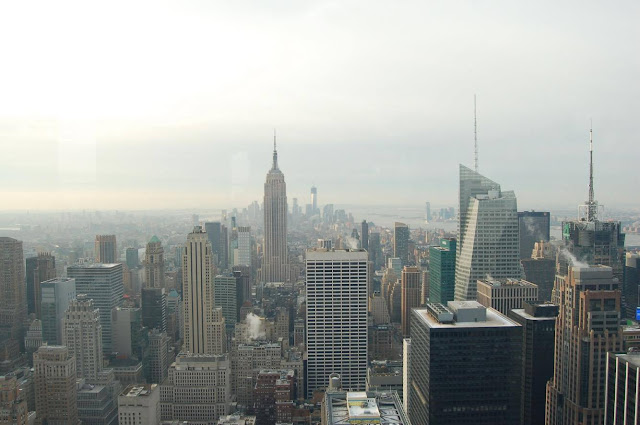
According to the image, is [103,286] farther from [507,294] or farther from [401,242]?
[507,294]

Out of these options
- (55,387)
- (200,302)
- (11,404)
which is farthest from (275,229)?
(11,404)

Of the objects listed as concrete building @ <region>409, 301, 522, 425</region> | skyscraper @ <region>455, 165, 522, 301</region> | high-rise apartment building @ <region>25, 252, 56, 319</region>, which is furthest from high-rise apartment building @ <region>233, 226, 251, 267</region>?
concrete building @ <region>409, 301, 522, 425</region>

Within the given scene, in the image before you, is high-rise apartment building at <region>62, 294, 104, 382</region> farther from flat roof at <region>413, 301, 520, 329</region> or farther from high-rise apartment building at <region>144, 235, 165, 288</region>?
flat roof at <region>413, 301, 520, 329</region>

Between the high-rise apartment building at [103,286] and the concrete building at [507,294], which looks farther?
the high-rise apartment building at [103,286]

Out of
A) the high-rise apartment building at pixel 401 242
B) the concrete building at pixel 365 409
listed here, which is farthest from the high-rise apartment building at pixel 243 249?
the concrete building at pixel 365 409

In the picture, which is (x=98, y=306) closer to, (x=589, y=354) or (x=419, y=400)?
(x=419, y=400)

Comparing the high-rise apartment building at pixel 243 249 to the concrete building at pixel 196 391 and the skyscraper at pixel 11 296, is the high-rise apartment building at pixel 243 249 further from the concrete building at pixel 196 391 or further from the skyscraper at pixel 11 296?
the skyscraper at pixel 11 296
